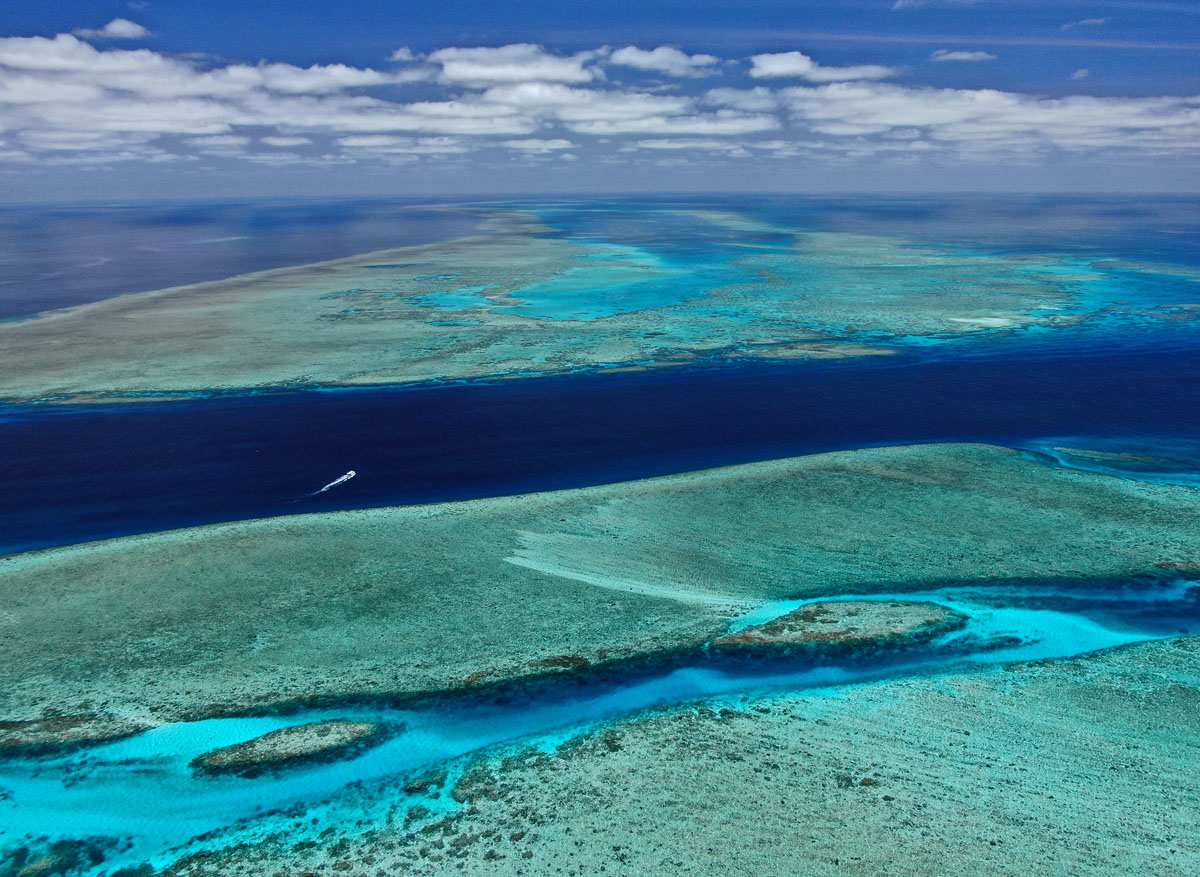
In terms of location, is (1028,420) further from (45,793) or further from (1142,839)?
(45,793)

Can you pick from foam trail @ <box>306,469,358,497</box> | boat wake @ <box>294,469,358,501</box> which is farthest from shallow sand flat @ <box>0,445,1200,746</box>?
foam trail @ <box>306,469,358,497</box>

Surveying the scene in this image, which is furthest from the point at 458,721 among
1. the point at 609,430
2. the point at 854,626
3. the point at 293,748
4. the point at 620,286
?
the point at 620,286

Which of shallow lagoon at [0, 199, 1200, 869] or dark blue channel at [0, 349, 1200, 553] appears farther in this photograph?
dark blue channel at [0, 349, 1200, 553]

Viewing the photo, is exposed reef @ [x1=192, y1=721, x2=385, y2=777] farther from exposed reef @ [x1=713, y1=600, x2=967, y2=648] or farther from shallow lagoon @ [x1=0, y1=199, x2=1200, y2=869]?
exposed reef @ [x1=713, y1=600, x2=967, y2=648]

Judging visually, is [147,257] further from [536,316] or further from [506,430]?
[506,430]

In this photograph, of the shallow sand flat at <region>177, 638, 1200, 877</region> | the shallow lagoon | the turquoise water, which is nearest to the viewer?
the shallow sand flat at <region>177, 638, 1200, 877</region>

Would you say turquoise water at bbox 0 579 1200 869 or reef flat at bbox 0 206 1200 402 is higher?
reef flat at bbox 0 206 1200 402

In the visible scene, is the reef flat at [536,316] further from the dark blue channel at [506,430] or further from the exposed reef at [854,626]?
the exposed reef at [854,626]
